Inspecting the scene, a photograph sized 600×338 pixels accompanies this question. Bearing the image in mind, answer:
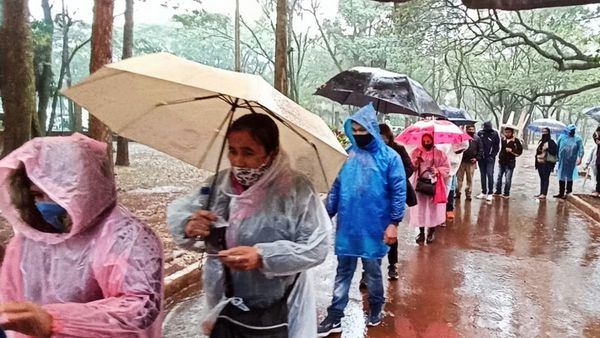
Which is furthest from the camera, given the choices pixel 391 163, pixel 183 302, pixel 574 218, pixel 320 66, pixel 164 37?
pixel 164 37

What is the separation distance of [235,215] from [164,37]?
49.1 m

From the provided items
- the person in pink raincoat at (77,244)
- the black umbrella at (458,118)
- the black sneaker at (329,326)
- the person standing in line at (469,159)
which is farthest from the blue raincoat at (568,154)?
the person in pink raincoat at (77,244)

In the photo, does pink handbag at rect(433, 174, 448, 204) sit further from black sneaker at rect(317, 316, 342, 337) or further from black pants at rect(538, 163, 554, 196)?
black pants at rect(538, 163, 554, 196)

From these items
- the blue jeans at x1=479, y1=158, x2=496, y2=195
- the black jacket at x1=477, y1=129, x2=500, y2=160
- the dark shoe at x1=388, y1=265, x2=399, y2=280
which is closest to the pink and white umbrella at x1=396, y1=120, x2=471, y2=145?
the dark shoe at x1=388, y1=265, x2=399, y2=280

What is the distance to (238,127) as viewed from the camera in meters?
2.28

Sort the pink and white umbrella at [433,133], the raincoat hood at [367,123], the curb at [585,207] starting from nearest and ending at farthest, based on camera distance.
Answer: the raincoat hood at [367,123] < the pink and white umbrella at [433,133] < the curb at [585,207]

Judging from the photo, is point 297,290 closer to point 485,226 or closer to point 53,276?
point 53,276

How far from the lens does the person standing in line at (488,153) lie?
12.1m

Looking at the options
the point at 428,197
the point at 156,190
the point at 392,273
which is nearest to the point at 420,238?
the point at 428,197

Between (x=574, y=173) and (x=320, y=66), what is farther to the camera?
(x=320, y=66)

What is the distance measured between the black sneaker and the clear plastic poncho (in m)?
2.05

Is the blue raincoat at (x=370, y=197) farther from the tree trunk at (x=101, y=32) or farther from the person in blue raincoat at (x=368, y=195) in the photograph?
the tree trunk at (x=101, y=32)

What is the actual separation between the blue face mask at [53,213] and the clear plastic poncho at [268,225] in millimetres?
531

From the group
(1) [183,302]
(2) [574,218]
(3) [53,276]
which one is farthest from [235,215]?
(2) [574,218]
